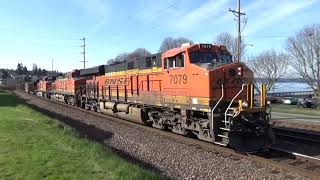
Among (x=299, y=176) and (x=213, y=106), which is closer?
(x=299, y=176)

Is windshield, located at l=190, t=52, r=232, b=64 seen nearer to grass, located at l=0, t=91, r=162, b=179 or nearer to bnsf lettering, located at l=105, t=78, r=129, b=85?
grass, located at l=0, t=91, r=162, b=179

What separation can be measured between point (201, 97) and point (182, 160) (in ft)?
11.2

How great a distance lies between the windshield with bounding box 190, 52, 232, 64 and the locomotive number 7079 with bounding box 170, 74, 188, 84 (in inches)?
31.7

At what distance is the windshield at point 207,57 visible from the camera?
16.1 meters

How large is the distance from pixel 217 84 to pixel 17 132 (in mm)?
8102

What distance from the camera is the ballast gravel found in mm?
11016

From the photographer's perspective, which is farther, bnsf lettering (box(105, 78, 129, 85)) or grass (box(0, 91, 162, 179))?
bnsf lettering (box(105, 78, 129, 85))

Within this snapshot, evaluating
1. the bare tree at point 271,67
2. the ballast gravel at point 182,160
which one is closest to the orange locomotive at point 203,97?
the ballast gravel at point 182,160

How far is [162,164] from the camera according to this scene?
12.2m

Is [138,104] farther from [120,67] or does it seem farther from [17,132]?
[17,132]

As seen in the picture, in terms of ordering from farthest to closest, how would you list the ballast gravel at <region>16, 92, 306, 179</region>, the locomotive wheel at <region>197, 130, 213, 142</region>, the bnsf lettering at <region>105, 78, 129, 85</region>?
1. the bnsf lettering at <region>105, 78, 129, 85</region>
2. the locomotive wheel at <region>197, 130, 213, 142</region>
3. the ballast gravel at <region>16, 92, 306, 179</region>

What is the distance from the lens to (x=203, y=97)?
604 inches

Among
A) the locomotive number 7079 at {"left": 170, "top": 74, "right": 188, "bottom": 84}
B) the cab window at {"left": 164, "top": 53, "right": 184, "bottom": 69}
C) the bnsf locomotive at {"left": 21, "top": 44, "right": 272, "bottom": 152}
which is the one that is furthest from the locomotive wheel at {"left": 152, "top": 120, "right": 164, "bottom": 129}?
the cab window at {"left": 164, "top": 53, "right": 184, "bottom": 69}

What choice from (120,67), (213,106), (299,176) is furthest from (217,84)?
(120,67)
